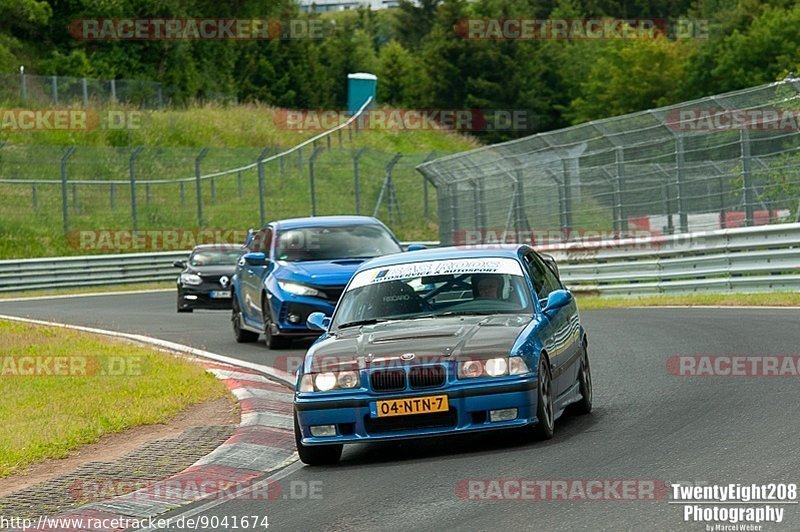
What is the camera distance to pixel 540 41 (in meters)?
98.1

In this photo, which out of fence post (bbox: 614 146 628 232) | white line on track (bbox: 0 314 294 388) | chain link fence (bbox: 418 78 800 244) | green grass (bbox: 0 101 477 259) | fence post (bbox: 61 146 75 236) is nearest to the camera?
white line on track (bbox: 0 314 294 388)

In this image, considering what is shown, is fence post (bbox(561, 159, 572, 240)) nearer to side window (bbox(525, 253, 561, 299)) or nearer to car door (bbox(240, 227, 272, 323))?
car door (bbox(240, 227, 272, 323))

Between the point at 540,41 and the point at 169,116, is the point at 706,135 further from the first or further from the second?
the point at 540,41

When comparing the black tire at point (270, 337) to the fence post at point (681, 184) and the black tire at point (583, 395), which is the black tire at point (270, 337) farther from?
the fence post at point (681, 184)

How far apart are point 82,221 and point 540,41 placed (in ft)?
197

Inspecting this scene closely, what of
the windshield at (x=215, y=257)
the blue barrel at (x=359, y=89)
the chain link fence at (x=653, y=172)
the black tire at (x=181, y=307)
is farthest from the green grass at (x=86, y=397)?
the blue barrel at (x=359, y=89)

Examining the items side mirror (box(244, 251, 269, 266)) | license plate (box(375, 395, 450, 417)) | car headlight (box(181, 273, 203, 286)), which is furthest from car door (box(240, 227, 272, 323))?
license plate (box(375, 395, 450, 417))

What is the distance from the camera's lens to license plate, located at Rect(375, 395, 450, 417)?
8.90 metres

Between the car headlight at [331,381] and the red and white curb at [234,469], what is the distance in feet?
1.98

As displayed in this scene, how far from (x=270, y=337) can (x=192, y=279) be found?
1082cm

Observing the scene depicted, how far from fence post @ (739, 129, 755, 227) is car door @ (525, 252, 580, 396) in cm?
1062

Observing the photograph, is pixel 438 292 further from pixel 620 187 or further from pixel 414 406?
pixel 620 187

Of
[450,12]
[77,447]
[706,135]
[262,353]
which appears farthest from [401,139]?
[77,447]

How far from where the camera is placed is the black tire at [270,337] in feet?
56.2
